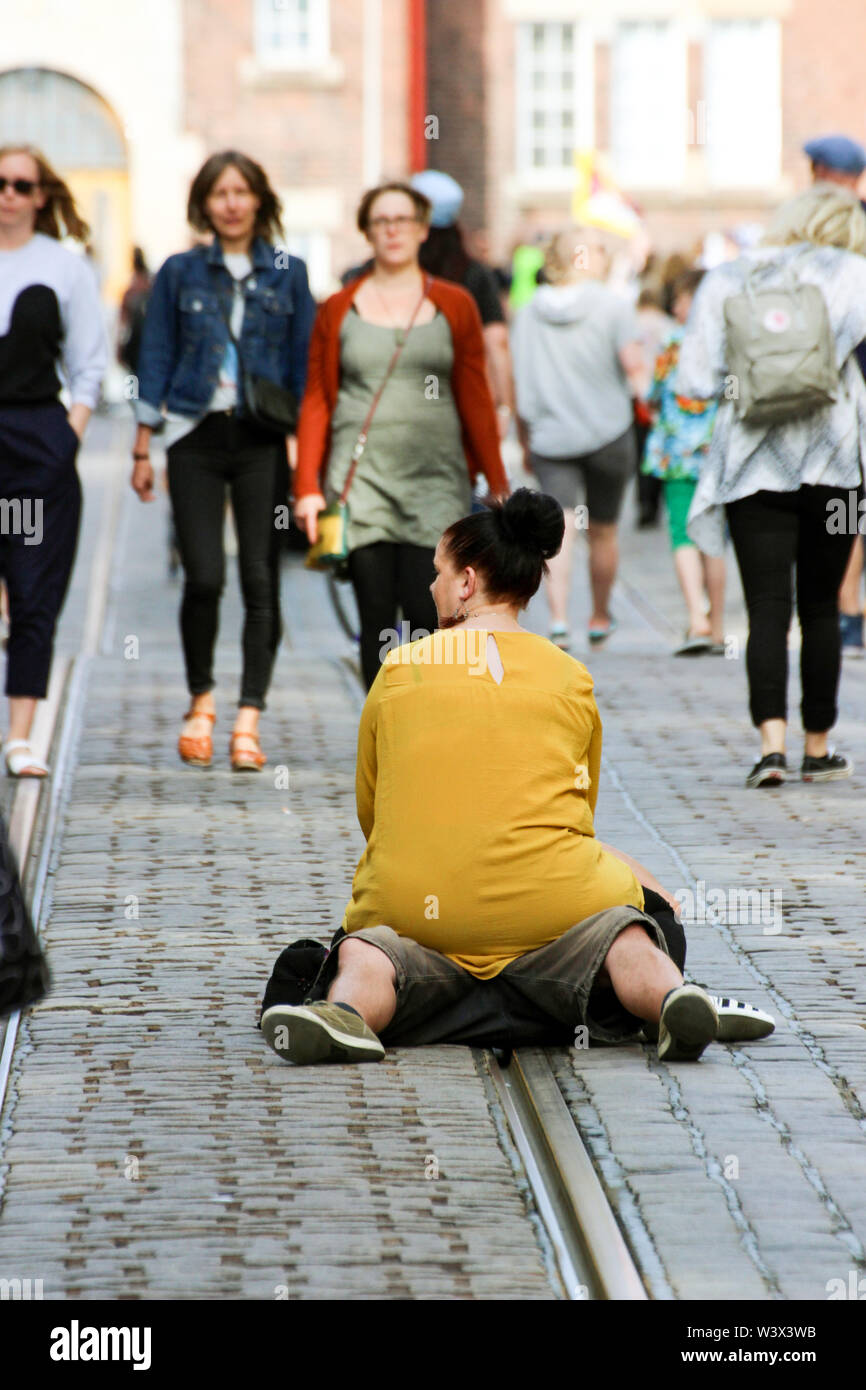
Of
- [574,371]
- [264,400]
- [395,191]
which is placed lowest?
[574,371]

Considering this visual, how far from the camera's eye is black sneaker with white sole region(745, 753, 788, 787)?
8383mm

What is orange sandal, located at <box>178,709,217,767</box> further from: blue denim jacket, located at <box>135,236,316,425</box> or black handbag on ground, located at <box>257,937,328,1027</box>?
black handbag on ground, located at <box>257,937,328,1027</box>

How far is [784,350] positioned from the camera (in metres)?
8.01

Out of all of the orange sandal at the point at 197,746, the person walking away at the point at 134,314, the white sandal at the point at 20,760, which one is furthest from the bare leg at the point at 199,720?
the person walking away at the point at 134,314

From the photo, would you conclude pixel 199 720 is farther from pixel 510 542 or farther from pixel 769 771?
pixel 510 542

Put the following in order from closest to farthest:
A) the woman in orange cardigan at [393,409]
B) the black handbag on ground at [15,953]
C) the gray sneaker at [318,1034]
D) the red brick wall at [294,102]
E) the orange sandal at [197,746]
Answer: the black handbag on ground at [15,953] < the gray sneaker at [318,1034] < the woman in orange cardigan at [393,409] < the orange sandal at [197,746] < the red brick wall at [294,102]

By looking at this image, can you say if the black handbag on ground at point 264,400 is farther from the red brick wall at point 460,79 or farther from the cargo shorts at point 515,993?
the red brick wall at point 460,79

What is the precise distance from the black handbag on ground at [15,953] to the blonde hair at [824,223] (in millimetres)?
5032

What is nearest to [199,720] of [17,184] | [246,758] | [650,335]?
[246,758]

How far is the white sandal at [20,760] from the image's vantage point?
8367 mm

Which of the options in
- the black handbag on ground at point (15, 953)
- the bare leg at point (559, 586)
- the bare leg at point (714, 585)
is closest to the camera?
the black handbag on ground at point (15, 953)

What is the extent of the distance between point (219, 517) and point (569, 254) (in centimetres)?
383
